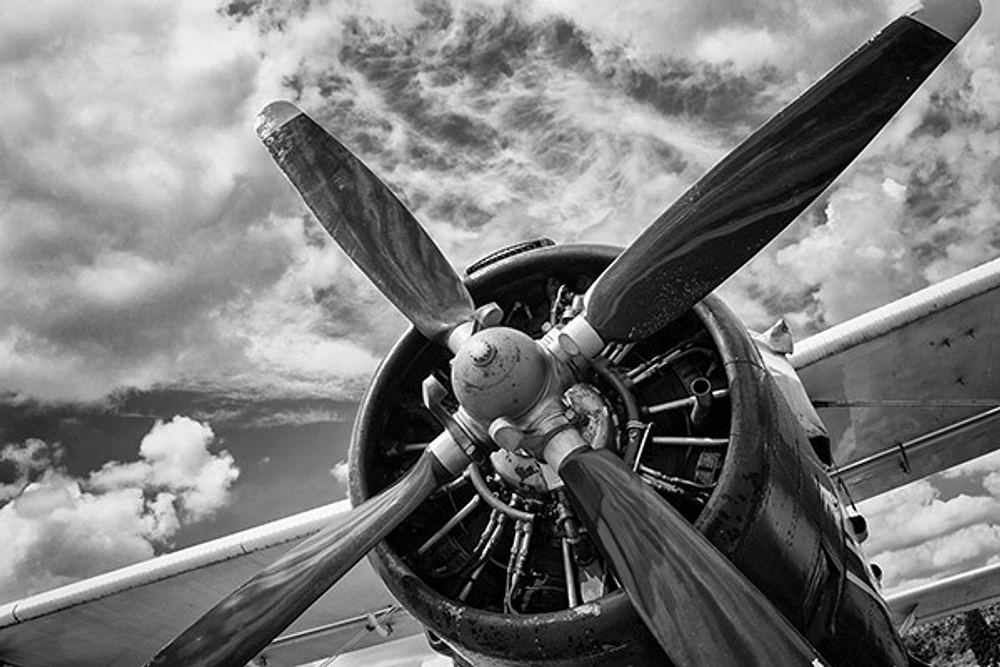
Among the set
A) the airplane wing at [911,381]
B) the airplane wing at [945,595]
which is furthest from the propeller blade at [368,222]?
the airplane wing at [945,595]

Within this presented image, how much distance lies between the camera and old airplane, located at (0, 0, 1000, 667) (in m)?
4.27

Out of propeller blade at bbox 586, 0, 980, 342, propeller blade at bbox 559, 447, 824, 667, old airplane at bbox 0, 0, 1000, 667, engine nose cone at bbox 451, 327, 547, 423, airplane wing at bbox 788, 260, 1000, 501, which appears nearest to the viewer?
propeller blade at bbox 559, 447, 824, 667

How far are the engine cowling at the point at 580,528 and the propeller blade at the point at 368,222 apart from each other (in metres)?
0.47

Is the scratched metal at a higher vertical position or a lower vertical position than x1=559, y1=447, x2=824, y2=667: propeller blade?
higher

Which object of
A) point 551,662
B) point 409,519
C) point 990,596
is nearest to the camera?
point 551,662

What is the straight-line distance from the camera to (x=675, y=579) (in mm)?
4074

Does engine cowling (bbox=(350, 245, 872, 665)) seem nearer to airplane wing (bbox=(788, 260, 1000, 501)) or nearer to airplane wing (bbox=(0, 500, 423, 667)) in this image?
airplane wing (bbox=(788, 260, 1000, 501))

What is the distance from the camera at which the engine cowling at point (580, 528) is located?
438cm

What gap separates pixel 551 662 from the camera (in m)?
4.32

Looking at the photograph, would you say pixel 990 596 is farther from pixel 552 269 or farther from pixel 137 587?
pixel 137 587

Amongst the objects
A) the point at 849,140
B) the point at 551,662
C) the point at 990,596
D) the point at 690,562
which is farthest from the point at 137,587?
the point at 990,596

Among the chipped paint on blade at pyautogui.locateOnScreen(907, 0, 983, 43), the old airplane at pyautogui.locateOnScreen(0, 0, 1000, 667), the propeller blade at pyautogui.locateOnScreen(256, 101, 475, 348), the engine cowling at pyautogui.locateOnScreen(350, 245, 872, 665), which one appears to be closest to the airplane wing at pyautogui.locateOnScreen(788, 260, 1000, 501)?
the old airplane at pyautogui.locateOnScreen(0, 0, 1000, 667)

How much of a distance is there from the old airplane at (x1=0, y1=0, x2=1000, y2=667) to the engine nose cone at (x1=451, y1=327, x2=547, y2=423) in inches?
0.5

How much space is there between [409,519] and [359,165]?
216 cm
